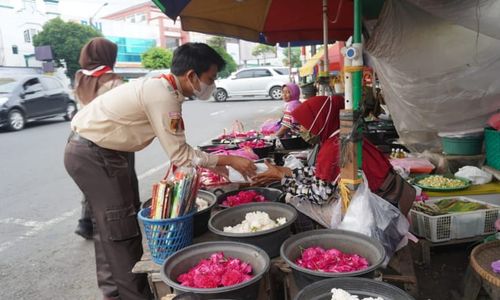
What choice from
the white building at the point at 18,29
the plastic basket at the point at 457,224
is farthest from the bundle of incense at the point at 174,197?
the white building at the point at 18,29

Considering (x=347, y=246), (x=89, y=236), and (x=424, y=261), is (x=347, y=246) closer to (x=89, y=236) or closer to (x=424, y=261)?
(x=424, y=261)

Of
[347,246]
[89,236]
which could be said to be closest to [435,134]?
[347,246]

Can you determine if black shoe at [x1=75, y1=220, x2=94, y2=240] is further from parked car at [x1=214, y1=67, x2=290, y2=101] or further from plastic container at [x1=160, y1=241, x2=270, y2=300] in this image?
parked car at [x1=214, y1=67, x2=290, y2=101]

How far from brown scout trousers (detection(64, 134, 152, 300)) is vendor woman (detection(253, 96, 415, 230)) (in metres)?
1.08

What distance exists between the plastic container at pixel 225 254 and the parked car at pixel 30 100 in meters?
11.2

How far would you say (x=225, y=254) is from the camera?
6.40ft

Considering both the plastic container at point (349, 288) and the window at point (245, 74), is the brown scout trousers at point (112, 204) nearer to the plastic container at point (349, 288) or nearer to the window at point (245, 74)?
the plastic container at point (349, 288)

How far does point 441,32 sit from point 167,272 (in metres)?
Answer: 3.55

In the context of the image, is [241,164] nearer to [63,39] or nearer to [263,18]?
[263,18]

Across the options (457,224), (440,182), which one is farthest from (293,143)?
(457,224)

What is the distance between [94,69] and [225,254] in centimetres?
243

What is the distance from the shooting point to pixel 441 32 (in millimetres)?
3906

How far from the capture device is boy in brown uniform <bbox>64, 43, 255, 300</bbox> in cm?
228

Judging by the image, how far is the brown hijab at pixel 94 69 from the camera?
3.46 meters
